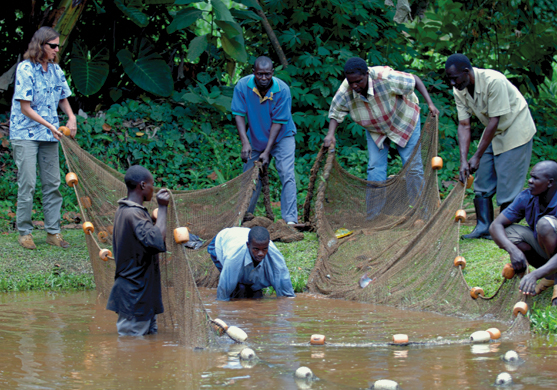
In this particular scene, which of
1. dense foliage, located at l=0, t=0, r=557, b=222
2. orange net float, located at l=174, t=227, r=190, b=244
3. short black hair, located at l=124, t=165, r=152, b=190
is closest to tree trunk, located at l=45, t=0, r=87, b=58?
dense foliage, located at l=0, t=0, r=557, b=222

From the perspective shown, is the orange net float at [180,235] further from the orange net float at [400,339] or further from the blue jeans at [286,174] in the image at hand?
the blue jeans at [286,174]

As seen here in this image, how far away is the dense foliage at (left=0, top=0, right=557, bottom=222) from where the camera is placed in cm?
895

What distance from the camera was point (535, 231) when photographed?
14.4 feet

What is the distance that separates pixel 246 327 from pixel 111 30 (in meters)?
6.63

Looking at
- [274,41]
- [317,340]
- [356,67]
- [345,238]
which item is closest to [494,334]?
[317,340]

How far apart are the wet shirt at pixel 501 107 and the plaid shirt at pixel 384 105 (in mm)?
801

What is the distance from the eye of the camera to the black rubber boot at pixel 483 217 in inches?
230

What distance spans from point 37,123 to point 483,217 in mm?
4194

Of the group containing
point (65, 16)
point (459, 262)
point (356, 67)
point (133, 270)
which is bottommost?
point (459, 262)

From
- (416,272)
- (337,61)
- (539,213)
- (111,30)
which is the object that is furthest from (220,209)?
(111,30)

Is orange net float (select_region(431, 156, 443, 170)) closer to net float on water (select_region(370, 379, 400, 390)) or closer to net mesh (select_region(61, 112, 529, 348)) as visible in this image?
net mesh (select_region(61, 112, 529, 348))

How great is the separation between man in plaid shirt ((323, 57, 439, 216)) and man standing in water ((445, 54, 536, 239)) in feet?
2.29

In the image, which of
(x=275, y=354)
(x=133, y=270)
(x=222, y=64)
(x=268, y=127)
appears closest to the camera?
(x=275, y=354)

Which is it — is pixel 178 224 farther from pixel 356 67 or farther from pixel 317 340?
pixel 356 67
